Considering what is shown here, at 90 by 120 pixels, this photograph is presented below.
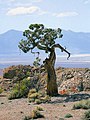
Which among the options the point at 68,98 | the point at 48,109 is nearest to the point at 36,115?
the point at 48,109

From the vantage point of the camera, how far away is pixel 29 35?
32.2 meters

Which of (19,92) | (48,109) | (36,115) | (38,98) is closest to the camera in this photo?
(36,115)

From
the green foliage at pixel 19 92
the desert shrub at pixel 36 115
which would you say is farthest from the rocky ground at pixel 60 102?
the green foliage at pixel 19 92

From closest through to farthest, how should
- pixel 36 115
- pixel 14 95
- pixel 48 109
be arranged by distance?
pixel 36 115
pixel 48 109
pixel 14 95

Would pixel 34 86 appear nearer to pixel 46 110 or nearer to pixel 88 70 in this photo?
pixel 88 70

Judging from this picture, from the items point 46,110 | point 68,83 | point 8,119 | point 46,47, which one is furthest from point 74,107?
point 68,83

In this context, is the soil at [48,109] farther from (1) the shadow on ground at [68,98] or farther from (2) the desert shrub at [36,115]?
(2) the desert shrub at [36,115]

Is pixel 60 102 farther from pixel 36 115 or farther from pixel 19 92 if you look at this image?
pixel 36 115

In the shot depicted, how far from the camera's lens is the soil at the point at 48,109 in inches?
926

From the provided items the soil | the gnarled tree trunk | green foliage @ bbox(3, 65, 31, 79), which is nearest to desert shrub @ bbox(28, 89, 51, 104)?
the soil

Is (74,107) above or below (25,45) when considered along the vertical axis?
below

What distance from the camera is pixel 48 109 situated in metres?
26.5

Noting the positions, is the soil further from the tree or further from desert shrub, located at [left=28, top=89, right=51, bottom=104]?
the tree

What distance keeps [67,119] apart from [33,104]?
7.60 metres
